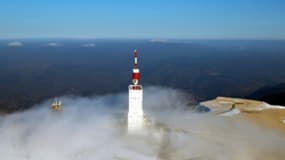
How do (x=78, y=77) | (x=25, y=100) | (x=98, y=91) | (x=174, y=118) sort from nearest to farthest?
(x=174, y=118)
(x=25, y=100)
(x=98, y=91)
(x=78, y=77)

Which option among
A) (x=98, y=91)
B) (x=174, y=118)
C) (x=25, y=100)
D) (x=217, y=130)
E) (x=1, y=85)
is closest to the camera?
(x=217, y=130)

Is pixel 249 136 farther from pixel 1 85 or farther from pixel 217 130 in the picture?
pixel 1 85

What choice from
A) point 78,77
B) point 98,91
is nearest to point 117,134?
point 98,91

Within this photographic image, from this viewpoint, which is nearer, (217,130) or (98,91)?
(217,130)

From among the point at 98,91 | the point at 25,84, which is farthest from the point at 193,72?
the point at 25,84

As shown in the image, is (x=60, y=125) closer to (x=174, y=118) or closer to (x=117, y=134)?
(x=117, y=134)

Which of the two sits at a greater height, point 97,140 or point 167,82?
point 97,140
